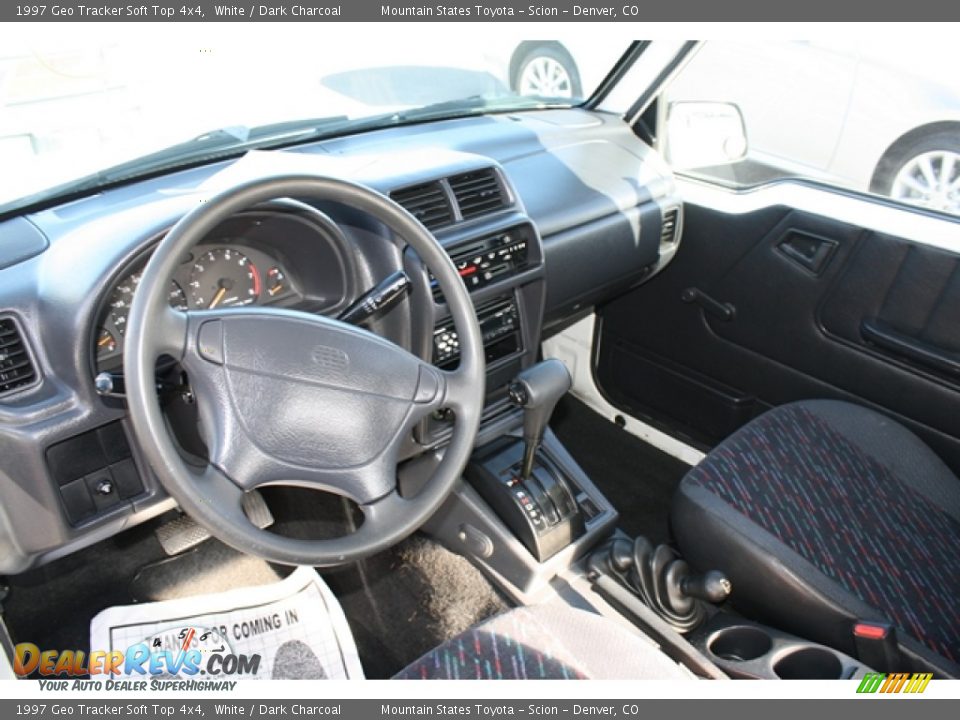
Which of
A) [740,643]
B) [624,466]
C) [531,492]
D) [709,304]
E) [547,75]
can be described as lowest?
[624,466]

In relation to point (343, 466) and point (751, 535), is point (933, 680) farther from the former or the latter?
point (343, 466)

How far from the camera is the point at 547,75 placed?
2.70 meters

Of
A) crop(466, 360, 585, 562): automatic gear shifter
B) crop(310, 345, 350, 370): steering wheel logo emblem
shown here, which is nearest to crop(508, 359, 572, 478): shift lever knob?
crop(466, 360, 585, 562): automatic gear shifter

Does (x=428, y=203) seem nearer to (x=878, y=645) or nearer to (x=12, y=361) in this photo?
(x=12, y=361)

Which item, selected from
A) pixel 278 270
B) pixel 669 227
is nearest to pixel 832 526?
pixel 669 227

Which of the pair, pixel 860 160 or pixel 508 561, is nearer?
pixel 508 561

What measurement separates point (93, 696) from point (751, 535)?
1268mm

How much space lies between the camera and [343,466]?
4.21 feet

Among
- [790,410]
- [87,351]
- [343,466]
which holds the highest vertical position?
[87,351]

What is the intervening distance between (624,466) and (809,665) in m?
1.16

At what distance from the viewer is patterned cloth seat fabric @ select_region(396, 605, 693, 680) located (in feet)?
4.36

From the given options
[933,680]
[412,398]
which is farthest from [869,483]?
[412,398]

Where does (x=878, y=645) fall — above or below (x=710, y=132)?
below

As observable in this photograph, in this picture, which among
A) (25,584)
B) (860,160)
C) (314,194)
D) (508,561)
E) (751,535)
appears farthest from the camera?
(860,160)
